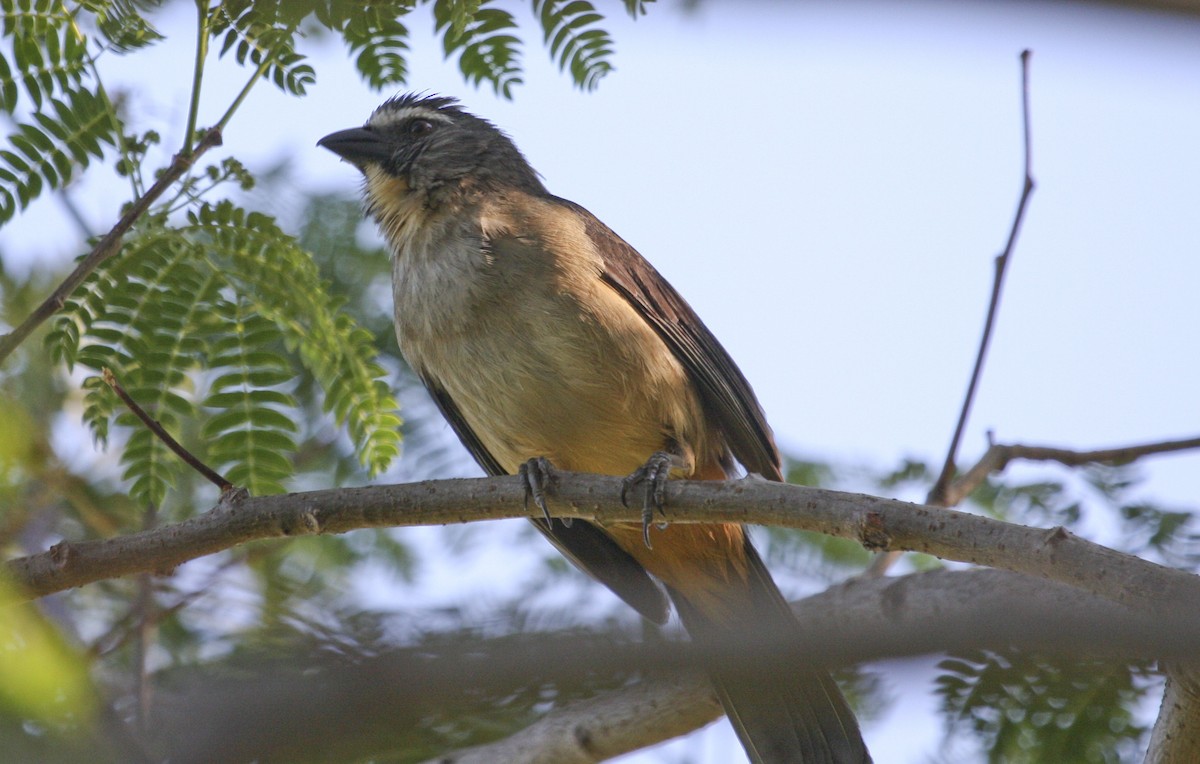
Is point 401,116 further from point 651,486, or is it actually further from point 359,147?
point 651,486

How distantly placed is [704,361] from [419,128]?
181 cm

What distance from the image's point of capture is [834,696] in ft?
13.5

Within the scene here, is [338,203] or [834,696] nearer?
[834,696]

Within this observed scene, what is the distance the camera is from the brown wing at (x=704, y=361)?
4.57 metres

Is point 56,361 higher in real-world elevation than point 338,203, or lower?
lower

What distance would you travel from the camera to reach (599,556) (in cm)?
483

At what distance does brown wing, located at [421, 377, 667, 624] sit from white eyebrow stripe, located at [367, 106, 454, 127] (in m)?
1.41

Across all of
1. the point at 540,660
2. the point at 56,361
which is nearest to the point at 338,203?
the point at 56,361

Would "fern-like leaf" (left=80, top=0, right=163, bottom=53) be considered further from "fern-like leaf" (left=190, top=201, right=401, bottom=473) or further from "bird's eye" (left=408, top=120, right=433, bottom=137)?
"bird's eye" (left=408, top=120, right=433, bottom=137)

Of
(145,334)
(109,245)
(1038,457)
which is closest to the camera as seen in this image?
(109,245)

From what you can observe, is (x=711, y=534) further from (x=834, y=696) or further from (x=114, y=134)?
(x=114, y=134)

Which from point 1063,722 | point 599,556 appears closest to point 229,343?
point 599,556

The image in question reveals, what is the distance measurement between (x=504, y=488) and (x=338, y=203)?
2925 millimetres

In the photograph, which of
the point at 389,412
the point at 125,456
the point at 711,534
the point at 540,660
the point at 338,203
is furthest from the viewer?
the point at 338,203
